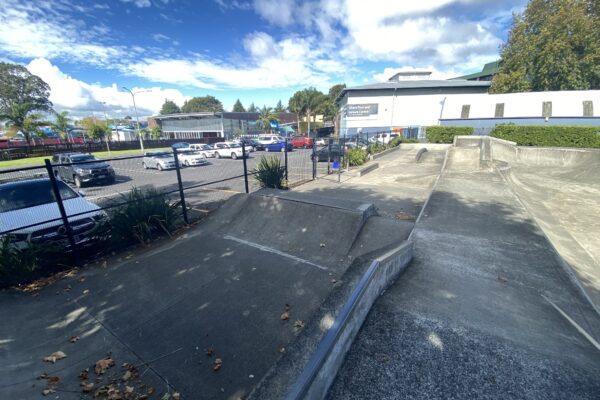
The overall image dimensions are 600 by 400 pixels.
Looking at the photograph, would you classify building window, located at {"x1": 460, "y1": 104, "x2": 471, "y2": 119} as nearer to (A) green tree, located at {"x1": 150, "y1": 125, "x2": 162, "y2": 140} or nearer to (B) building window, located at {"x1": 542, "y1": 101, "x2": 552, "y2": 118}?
(B) building window, located at {"x1": 542, "y1": 101, "x2": 552, "y2": 118}

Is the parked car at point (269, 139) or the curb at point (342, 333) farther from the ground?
the parked car at point (269, 139)

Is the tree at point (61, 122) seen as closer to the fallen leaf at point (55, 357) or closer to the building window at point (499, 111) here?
the fallen leaf at point (55, 357)

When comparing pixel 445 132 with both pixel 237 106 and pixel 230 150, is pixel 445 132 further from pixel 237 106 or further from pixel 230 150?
pixel 237 106

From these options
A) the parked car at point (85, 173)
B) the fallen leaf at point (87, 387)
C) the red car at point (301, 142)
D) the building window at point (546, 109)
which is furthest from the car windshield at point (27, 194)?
the building window at point (546, 109)

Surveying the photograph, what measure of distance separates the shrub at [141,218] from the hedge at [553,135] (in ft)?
89.7

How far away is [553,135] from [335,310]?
27.4 meters

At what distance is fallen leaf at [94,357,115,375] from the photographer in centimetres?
288

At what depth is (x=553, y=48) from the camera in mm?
30781

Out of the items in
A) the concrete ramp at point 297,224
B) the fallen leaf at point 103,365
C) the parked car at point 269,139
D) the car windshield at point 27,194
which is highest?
the parked car at point 269,139

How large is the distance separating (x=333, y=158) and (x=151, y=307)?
14.1 meters

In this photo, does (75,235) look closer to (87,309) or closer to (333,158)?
(87,309)

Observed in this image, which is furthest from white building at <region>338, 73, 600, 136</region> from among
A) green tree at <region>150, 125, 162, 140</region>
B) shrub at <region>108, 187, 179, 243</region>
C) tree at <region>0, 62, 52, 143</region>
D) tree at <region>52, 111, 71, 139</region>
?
tree at <region>0, 62, 52, 143</region>

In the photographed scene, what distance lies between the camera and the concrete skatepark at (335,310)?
86.7 inches

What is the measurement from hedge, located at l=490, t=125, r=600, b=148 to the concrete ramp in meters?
23.5
